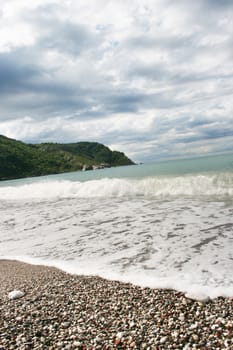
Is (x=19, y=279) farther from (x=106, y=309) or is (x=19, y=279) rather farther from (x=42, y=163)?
(x=42, y=163)

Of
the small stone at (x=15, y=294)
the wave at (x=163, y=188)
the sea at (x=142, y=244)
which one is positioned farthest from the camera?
the wave at (x=163, y=188)

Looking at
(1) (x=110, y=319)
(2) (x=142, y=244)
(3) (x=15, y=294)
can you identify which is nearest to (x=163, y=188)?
(2) (x=142, y=244)

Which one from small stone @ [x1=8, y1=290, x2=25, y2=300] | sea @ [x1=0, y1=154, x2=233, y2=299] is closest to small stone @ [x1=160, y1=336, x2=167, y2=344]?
sea @ [x1=0, y1=154, x2=233, y2=299]

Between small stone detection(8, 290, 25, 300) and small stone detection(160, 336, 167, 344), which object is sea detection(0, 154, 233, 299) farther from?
small stone detection(8, 290, 25, 300)

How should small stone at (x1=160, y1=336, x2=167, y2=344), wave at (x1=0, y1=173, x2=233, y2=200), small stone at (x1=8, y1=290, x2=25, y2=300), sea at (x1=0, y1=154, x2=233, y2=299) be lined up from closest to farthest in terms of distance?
small stone at (x1=160, y1=336, x2=167, y2=344)
small stone at (x1=8, y1=290, x2=25, y2=300)
sea at (x1=0, y1=154, x2=233, y2=299)
wave at (x1=0, y1=173, x2=233, y2=200)

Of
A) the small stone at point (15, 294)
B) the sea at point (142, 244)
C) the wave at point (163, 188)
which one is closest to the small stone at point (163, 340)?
the sea at point (142, 244)

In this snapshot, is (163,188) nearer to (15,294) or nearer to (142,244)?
(142,244)

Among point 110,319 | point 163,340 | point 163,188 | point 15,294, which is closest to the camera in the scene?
point 163,340

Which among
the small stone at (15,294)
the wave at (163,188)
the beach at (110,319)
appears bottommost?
the small stone at (15,294)

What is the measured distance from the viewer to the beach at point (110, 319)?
12.5 feet

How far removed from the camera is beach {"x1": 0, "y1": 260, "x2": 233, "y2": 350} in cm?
380

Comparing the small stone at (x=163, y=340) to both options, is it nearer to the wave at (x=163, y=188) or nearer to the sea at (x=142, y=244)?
the sea at (x=142, y=244)

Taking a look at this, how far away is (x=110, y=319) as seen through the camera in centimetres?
444

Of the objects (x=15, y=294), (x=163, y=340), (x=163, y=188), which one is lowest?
(x=15, y=294)
